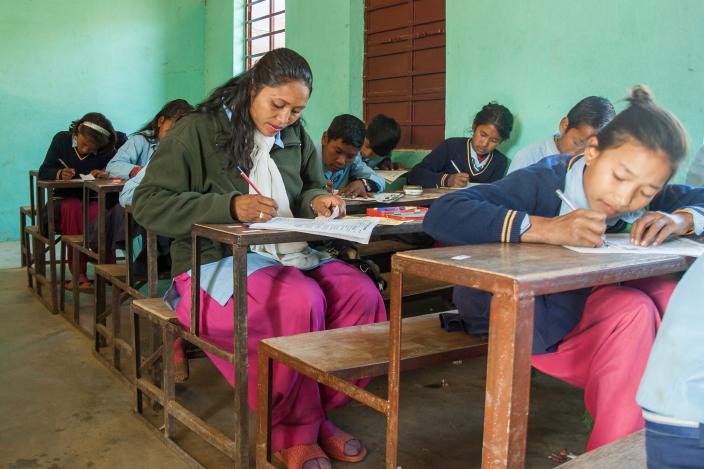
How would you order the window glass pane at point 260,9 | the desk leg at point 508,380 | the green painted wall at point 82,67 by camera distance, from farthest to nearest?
the window glass pane at point 260,9 → the green painted wall at point 82,67 → the desk leg at point 508,380

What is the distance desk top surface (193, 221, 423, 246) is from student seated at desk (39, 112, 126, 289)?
2.62 meters

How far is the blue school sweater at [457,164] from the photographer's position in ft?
13.8

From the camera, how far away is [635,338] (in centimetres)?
133

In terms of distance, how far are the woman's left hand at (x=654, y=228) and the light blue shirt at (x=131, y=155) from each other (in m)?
3.16

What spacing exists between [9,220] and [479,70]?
16.1 ft

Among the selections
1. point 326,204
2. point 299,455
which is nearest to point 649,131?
point 326,204

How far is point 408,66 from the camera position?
508 cm

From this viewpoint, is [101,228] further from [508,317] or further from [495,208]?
[508,317]

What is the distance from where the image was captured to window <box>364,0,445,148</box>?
4867mm

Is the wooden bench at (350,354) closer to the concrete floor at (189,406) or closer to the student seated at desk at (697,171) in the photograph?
the concrete floor at (189,406)

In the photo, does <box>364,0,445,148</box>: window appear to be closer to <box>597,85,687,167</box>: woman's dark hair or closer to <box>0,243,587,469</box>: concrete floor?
<box>0,243,587,469</box>: concrete floor

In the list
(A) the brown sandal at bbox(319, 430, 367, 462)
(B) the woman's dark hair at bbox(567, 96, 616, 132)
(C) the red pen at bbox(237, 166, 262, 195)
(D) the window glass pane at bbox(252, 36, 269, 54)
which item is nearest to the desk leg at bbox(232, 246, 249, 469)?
(A) the brown sandal at bbox(319, 430, 367, 462)

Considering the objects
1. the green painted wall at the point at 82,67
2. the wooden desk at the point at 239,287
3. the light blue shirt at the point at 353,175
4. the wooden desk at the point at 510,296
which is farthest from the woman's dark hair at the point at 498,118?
the green painted wall at the point at 82,67

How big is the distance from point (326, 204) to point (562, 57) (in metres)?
2.27
